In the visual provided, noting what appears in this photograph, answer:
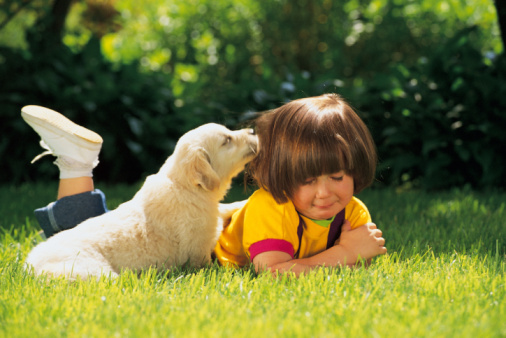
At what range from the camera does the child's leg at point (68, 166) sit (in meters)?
3.85

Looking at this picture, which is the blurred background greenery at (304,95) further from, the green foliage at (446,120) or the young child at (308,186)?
the young child at (308,186)

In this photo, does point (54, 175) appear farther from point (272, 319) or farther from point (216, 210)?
point (272, 319)

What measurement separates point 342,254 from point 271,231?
47 centimetres

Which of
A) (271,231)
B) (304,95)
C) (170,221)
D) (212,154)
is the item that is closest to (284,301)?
(271,231)

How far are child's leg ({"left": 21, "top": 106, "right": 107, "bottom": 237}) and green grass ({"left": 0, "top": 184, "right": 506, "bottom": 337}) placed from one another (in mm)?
357

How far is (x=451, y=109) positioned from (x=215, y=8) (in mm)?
6473

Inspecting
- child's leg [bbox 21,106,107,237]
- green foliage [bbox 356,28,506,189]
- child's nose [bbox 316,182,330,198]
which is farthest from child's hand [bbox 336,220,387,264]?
green foliage [bbox 356,28,506,189]

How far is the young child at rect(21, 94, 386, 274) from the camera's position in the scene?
308 cm

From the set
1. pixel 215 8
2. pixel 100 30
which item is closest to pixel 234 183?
pixel 215 8

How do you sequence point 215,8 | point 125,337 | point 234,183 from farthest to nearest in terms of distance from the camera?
point 215,8 → point 234,183 → point 125,337

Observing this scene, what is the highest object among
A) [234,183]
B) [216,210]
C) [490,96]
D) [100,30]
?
[100,30]

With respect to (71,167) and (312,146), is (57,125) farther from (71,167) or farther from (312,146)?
(312,146)

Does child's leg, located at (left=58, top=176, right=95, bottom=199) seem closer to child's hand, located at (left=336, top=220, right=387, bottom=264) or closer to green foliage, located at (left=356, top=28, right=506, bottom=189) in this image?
child's hand, located at (left=336, top=220, right=387, bottom=264)

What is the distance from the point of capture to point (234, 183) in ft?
21.9
